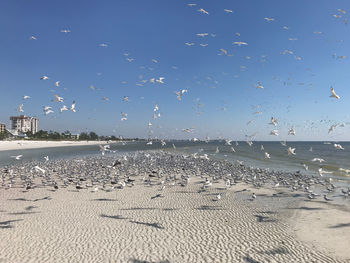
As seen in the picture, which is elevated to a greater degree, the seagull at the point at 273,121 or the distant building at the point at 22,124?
the distant building at the point at 22,124

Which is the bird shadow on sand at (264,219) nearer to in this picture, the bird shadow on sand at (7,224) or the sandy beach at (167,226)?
the sandy beach at (167,226)

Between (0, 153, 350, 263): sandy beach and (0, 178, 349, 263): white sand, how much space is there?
3 centimetres

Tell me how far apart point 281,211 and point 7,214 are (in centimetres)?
1444

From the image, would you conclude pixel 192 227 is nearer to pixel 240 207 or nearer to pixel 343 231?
pixel 240 207

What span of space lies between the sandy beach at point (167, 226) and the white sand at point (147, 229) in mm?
34

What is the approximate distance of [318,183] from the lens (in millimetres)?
21766

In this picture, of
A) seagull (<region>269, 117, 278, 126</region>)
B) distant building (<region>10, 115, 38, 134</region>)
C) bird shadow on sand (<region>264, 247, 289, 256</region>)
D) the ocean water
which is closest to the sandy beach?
bird shadow on sand (<region>264, 247, 289, 256</region>)

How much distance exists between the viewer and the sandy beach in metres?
8.65

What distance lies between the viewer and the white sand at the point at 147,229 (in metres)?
8.57

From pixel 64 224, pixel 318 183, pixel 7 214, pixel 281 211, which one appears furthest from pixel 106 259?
pixel 318 183

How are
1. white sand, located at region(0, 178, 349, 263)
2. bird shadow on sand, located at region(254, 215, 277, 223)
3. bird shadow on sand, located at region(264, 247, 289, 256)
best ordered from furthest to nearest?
bird shadow on sand, located at region(254, 215, 277, 223)
bird shadow on sand, located at region(264, 247, 289, 256)
white sand, located at region(0, 178, 349, 263)

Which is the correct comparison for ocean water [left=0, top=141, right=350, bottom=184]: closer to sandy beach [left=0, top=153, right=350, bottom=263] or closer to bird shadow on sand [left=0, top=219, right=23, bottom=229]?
sandy beach [left=0, top=153, right=350, bottom=263]

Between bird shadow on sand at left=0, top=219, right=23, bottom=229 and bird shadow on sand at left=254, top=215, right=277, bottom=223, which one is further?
bird shadow on sand at left=254, top=215, right=277, bottom=223

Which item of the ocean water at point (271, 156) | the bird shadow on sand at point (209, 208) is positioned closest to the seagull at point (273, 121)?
the bird shadow on sand at point (209, 208)
